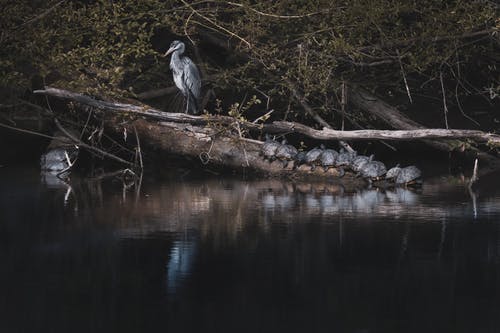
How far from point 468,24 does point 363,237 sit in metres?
5.95

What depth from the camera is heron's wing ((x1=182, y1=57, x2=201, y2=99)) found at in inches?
629

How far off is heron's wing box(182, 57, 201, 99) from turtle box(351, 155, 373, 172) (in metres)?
3.22

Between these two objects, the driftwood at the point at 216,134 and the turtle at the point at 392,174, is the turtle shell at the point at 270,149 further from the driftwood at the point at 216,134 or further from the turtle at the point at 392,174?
the turtle at the point at 392,174

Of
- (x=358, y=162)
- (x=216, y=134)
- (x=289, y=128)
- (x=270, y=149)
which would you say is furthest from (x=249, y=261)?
(x=216, y=134)

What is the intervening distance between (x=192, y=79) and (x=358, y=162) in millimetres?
3367

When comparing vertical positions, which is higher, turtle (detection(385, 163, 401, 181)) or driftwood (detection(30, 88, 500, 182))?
driftwood (detection(30, 88, 500, 182))

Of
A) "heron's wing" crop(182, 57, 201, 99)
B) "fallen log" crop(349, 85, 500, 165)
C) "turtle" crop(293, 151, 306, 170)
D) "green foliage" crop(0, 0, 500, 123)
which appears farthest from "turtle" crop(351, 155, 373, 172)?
"heron's wing" crop(182, 57, 201, 99)

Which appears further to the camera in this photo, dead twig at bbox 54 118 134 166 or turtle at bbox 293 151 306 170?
dead twig at bbox 54 118 134 166

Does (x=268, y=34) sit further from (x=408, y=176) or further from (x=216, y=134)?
(x=408, y=176)

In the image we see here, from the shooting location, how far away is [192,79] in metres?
16.0

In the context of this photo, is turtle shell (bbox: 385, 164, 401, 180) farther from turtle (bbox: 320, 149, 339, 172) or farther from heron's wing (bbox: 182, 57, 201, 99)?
heron's wing (bbox: 182, 57, 201, 99)

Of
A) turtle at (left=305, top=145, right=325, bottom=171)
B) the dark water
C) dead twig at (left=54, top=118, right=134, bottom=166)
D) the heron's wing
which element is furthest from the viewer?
the heron's wing

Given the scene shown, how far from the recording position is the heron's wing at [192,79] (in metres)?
16.0

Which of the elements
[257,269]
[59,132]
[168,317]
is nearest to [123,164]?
[59,132]
